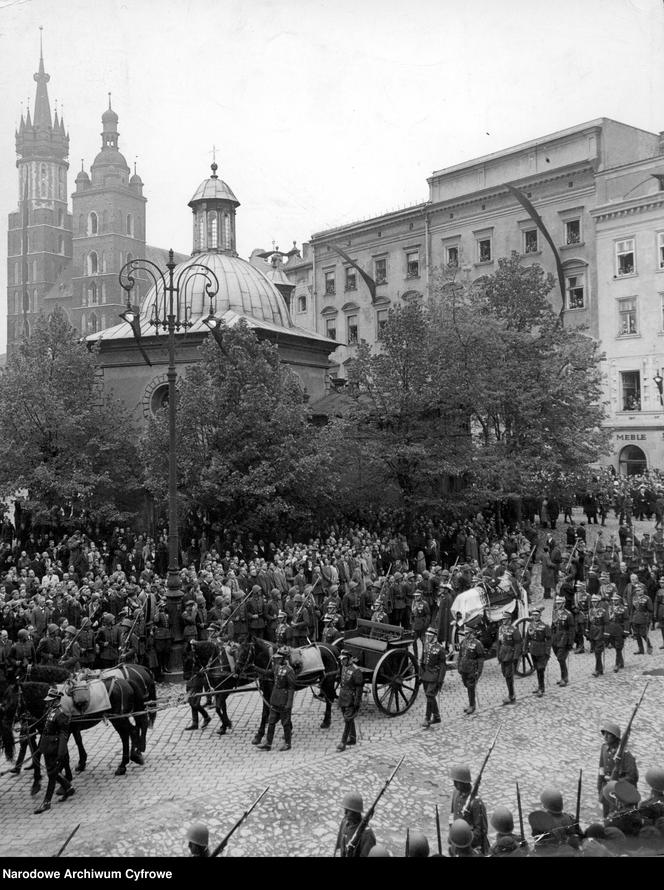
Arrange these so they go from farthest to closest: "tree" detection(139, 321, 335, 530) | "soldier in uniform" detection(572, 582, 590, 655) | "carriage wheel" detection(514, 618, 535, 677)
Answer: "tree" detection(139, 321, 335, 530) < "soldier in uniform" detection(572, 582, 590, 655) < "carriage wheel" detection(514, 618, 535, 677)

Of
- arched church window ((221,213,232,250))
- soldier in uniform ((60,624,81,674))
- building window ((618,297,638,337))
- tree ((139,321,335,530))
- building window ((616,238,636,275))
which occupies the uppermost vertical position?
arched church window ((221,213,232,250))

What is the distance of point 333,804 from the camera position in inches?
405

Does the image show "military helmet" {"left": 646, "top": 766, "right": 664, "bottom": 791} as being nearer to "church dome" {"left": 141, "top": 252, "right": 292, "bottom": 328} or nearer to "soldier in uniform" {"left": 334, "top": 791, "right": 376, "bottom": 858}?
"soldier in uniform" {"left": 334, "top": 791, "right": 376, "bottom": 858}

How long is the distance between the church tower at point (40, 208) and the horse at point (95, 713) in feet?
26.5


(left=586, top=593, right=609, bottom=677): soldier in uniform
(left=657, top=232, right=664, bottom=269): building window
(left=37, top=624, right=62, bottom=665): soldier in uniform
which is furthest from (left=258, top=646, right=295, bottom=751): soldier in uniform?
(left=657, top=232, right=664, bottom=269): building window

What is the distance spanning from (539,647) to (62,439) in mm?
18463

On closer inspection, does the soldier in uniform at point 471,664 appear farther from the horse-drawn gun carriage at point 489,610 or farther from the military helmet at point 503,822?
the military helmet at point 503,822

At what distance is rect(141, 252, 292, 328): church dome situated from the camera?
3503 cm

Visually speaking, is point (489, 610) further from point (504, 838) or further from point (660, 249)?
point (660, 249)

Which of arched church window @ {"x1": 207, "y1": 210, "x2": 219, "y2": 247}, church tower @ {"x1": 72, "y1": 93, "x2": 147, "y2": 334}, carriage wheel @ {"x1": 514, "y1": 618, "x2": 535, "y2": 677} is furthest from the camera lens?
arched church window @ {"x1": 207, "y1": 210, "x2": 219, "y2": 247}

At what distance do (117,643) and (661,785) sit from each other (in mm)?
10362

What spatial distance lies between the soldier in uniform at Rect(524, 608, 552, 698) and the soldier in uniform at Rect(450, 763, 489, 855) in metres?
6.92

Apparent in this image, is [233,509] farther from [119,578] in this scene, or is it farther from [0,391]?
[0,391]

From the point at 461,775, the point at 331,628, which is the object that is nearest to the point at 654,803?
the point at 461,775
